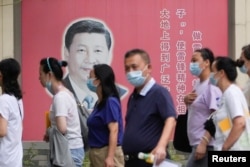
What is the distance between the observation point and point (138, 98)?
17.0 feet

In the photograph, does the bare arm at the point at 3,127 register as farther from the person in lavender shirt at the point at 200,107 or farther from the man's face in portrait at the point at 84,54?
the man's face in portrait at the point at 84,54

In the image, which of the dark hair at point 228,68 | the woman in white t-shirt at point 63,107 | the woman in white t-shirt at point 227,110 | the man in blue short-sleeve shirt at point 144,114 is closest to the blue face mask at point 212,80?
the woman in white t-shirt at point 227,110

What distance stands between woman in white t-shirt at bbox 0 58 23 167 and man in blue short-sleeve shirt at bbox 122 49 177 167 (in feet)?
3.03

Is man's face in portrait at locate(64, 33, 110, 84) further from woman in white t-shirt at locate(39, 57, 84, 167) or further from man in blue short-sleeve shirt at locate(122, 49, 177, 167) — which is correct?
man in blue short-sleeve shirt at locate(122, 49, 177, 167)

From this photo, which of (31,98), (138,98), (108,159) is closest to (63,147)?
(108,159)

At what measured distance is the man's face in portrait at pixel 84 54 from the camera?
966 cm

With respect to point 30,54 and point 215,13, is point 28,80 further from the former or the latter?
point 215,13

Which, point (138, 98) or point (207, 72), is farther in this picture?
point (207, 72)

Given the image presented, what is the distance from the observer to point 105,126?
18.1 ft

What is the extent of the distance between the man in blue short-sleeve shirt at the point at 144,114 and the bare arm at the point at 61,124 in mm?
795

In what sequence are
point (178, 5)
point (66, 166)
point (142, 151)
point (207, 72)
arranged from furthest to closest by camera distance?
point (178, 5), point (207, 72), point (66, 166), point (142, 151)

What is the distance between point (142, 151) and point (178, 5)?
5.04 m

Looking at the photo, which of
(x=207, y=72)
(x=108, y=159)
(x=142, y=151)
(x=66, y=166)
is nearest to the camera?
(x=142, y=151)

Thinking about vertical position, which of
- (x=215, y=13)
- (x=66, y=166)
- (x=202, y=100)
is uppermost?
(x=215, y=13)
